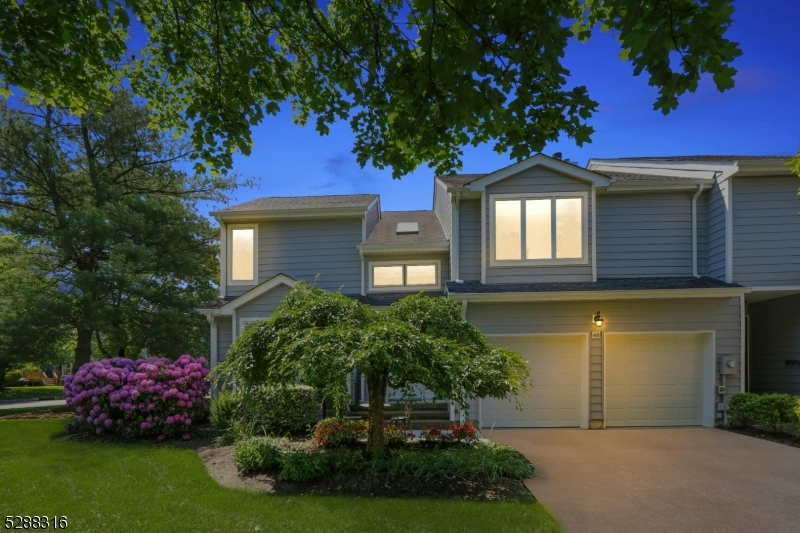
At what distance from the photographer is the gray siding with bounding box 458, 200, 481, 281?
1112cm

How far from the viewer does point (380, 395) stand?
22.2 feet

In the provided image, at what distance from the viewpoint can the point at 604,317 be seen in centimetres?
1040

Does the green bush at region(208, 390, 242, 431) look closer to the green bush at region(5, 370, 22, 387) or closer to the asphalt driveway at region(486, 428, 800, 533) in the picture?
the asphalt driveway at region(486, 428, 800, 533)

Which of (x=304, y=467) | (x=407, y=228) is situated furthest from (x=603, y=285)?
(x=304, y=467)

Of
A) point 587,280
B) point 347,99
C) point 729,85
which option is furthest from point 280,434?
point 729,85

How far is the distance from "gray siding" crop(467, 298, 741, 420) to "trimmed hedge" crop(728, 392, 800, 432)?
1224 millimetres

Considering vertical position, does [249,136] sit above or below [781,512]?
above

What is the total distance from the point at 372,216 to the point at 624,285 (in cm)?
685

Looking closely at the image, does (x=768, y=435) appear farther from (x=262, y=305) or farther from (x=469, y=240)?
(x=262, y=305)

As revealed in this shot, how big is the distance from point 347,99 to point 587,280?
287 inches

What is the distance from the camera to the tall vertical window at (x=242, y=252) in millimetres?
12758

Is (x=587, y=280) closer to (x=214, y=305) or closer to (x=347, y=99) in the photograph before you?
(x=347, y=99)

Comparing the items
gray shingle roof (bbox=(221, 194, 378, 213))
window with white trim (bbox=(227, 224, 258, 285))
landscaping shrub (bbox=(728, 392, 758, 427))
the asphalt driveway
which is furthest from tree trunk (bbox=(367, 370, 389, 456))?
landscaping shrub (bbox=(728, 392, 758, 427))

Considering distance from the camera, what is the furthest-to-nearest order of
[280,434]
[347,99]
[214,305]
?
[214,305]
[280,434]
[347,99]
